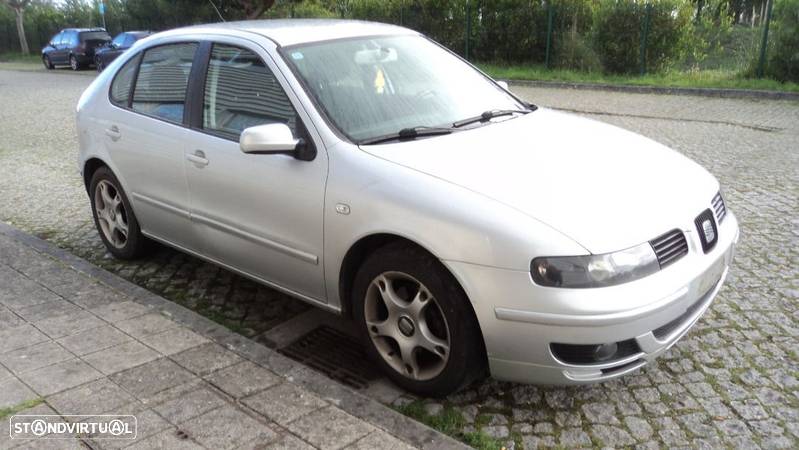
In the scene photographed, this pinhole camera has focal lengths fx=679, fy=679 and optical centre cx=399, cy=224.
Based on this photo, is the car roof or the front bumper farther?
the car roof

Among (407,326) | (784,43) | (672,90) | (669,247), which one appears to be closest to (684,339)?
(669,247)

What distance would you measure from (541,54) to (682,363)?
1740 centimetres

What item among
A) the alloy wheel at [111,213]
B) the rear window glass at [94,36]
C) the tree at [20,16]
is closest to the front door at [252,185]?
the alloy wheel at [111,213]

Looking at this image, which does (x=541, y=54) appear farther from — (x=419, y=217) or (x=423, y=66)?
(x=419, y=217)

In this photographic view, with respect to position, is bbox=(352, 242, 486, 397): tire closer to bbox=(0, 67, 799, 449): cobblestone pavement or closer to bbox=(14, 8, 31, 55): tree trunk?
bbox=(0, 67, 799, 449): cobblestone pavement

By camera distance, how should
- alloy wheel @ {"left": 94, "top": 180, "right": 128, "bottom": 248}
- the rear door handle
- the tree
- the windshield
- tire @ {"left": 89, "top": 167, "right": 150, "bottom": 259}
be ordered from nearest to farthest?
the windshield
the rear door handle
tire @ {"left": 89, "top": 167, "right": 150, "bottom": 259}
alloy wheel @ {"left": 94, "top": 180, "right": 128, "bottom": 248}
the tree

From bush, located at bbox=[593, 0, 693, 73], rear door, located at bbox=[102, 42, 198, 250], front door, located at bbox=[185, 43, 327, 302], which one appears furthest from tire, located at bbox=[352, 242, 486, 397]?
bush, located at bbox=[593, 0, 693, 73]

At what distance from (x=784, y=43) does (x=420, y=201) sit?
14.7 meters

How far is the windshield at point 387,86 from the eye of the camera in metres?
3.62

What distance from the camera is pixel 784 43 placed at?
14.6 meters

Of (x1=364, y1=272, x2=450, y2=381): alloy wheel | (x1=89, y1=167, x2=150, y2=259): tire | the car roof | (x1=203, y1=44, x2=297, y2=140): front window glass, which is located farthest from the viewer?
(x1=89, y1=167, x2=150, y2=259): tire

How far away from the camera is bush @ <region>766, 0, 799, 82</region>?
565 inches

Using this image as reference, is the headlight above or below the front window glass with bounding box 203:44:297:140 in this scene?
below

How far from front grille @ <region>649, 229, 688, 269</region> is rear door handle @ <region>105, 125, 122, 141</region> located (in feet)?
12.0
